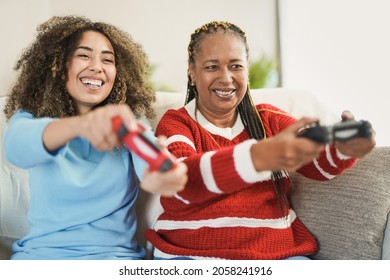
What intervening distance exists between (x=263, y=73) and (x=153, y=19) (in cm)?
35

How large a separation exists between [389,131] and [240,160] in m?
0.69

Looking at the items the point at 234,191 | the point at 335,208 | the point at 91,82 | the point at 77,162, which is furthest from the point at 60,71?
the point at 335,208

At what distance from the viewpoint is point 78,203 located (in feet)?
2.99

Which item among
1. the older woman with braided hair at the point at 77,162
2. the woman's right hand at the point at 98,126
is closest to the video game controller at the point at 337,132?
the woman's right hand at the point at 98,126

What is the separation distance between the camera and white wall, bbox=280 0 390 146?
1.19 m

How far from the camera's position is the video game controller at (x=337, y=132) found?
2.06ft

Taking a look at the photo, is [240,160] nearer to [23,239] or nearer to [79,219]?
[79,219]

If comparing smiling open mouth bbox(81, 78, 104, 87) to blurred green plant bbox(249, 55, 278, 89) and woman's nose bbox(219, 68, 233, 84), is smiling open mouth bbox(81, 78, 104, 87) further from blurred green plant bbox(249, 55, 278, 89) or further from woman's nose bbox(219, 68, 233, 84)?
blurred green plant bbox(249, 55, 278, 89)

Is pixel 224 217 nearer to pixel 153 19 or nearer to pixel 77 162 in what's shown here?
pixel 77 162

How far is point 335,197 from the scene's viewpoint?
3.13 ft

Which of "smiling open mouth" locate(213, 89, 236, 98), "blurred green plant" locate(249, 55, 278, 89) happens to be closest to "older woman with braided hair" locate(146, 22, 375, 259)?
"smiling open mouth" locate(213, 89, 236, 98)

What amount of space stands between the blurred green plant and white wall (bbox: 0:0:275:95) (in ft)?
0.14

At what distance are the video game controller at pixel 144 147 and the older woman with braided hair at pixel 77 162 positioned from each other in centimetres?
29
